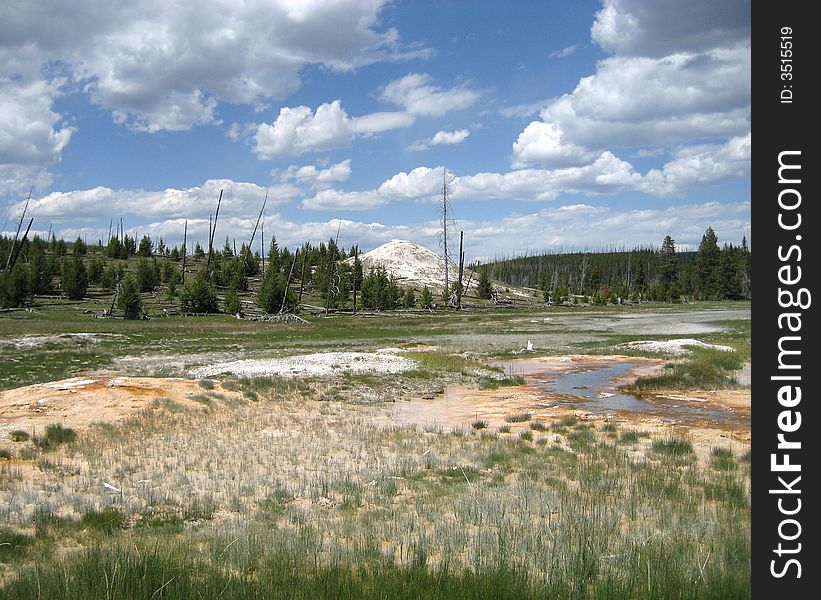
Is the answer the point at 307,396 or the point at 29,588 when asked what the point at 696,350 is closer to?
the point at 307,396

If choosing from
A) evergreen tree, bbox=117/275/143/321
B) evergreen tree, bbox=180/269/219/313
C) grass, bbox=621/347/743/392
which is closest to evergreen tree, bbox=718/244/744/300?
evergreen tree, bbox=180/269/219/313

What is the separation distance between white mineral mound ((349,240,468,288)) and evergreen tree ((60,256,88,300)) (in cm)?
6957

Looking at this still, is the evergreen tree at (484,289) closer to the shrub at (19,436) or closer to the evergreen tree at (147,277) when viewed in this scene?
the evergreen tree at (147,277)

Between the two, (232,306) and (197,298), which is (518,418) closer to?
(232,306)

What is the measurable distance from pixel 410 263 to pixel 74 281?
291ft

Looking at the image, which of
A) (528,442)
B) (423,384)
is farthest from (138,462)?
(423,384)

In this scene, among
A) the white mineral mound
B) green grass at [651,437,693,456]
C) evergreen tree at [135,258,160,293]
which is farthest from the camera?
the white mineral mound

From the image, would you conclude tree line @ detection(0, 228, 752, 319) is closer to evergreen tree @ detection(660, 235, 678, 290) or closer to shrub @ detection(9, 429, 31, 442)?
evergreen tree @ detection(660, 235, 678, 290)

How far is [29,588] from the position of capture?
18.3 ft

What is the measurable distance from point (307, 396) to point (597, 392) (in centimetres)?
1236

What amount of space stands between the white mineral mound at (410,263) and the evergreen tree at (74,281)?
69572 mm

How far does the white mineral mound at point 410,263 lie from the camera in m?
148

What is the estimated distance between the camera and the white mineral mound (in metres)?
148

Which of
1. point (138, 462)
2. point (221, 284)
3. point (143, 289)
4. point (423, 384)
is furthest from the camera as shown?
point (221, 284)
